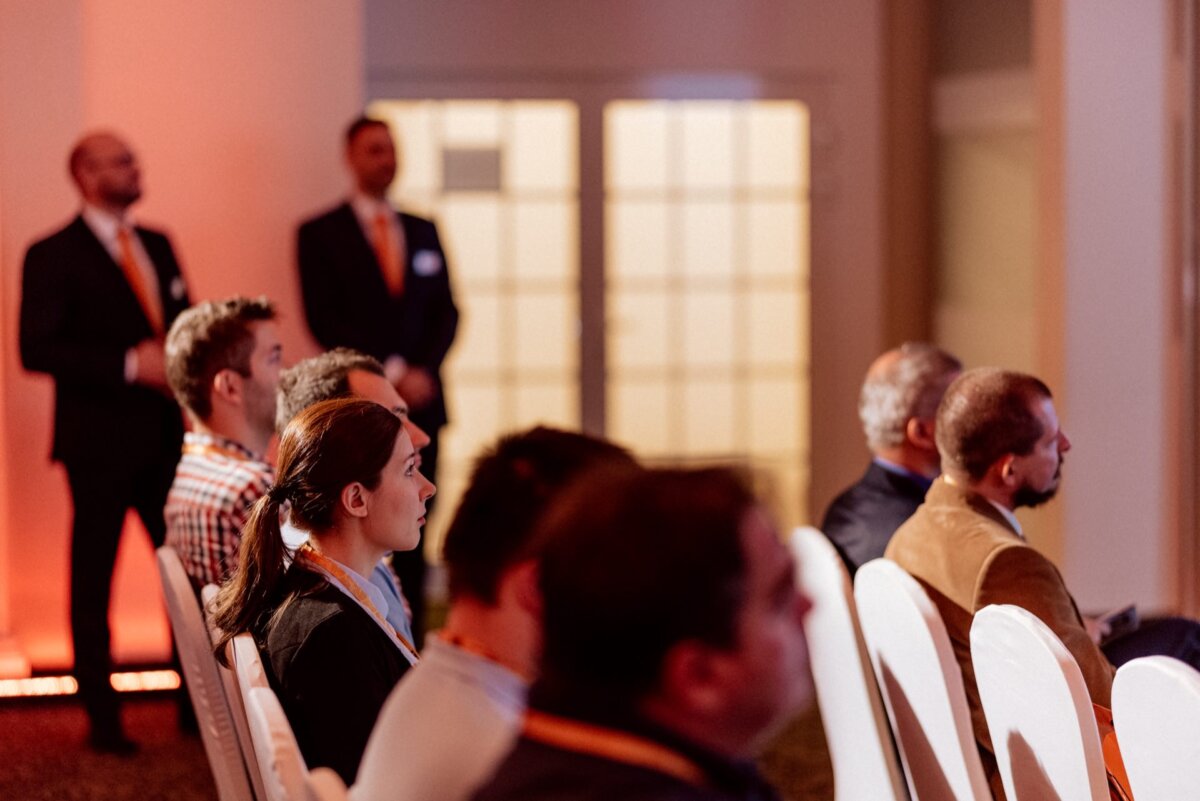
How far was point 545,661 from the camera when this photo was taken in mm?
1086

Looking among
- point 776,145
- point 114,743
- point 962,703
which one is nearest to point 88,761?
point 114,743

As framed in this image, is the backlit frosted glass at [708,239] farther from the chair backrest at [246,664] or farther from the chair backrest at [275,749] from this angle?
the chair backrest at [275,749]

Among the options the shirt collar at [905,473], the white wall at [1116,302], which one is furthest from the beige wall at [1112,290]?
the shirt collar at [905,473]

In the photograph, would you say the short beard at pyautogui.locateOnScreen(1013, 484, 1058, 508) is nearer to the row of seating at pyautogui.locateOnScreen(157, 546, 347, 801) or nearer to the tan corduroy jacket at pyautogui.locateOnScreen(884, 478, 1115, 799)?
the tan corduroy jacket at pyautogui.locateOnScreen(884, 478, 1115, 799)

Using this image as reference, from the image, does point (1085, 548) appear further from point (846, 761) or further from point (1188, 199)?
point (846, 761)

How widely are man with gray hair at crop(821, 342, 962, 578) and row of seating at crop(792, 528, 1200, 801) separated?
0.55 m

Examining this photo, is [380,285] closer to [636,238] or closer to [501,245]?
[501,245]

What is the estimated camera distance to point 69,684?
5.23 meters

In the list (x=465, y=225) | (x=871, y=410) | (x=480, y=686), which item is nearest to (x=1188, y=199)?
(x=871, y=410)

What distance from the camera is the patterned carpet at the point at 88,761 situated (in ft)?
13.7

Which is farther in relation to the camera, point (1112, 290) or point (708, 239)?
point (708, 239)

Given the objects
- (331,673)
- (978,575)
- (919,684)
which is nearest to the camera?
(331,673)

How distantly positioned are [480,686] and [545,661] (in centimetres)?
46

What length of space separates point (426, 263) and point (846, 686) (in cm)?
303
